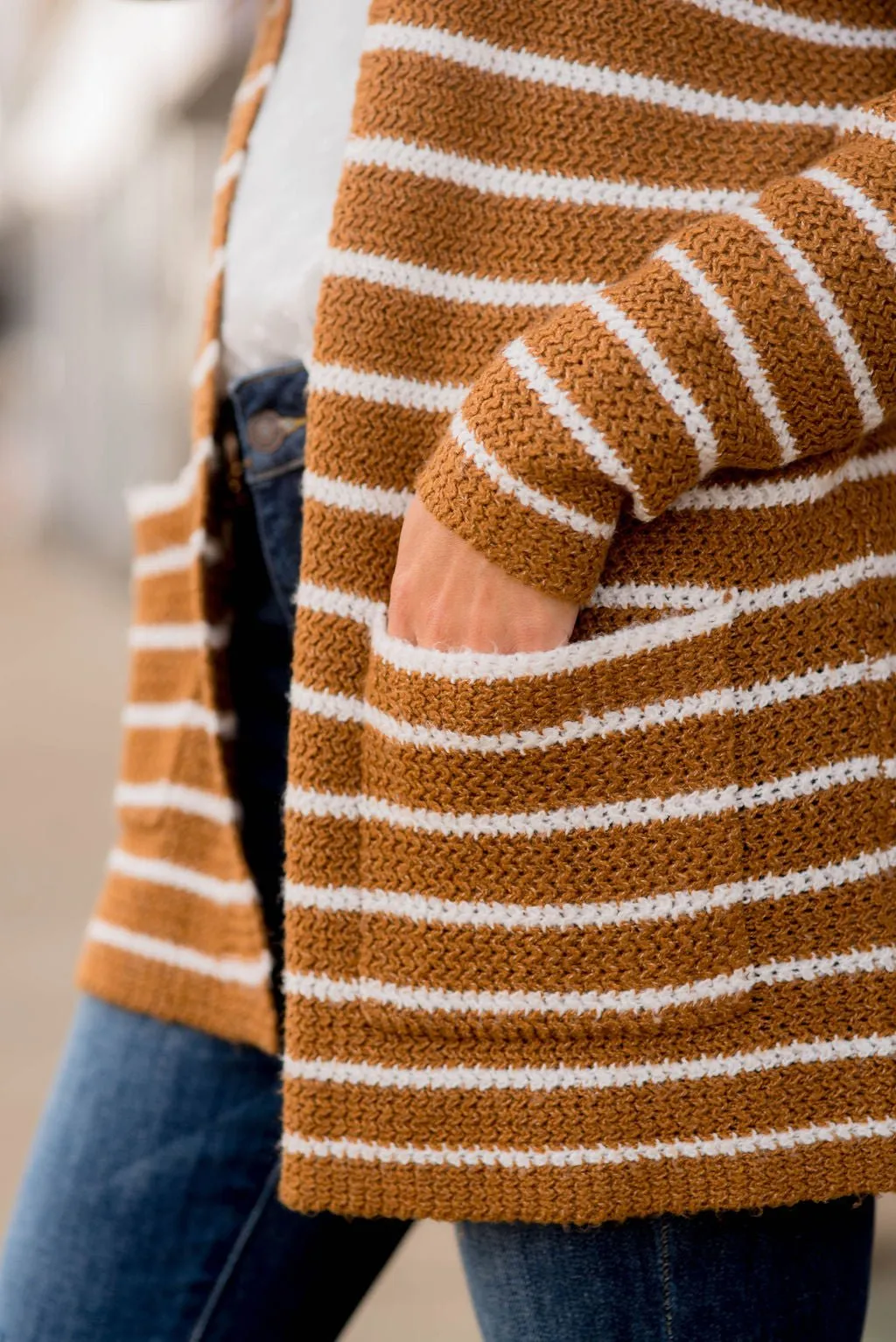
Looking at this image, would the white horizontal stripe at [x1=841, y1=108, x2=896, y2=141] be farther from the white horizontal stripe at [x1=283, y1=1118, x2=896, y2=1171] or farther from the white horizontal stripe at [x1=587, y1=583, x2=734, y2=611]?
the white horizontal stripe at [x1=283, y1=1118, x2=896, y2=1171]

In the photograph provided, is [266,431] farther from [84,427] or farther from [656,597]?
[84,427]

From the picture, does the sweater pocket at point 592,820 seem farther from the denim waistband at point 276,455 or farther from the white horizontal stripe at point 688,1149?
the denim waistband at point 276,455

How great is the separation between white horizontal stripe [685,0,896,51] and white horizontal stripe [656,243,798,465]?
18 cm

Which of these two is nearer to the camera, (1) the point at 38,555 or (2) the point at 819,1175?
(2) the point at 819,1175

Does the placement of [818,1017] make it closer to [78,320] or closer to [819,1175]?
[819,1175]

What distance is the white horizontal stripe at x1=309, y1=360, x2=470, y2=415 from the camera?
2.26 ft

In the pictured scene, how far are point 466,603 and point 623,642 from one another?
8 centimetres

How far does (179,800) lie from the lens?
0.91 m

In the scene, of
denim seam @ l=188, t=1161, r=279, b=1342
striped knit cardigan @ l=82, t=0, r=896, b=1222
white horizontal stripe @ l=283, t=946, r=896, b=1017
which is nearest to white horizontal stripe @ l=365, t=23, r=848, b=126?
striped knit cardigan @ l=82, t=0, r=896, b=1222

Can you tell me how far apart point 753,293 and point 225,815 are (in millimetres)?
478

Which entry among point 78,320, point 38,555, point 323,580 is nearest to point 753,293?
point 323,580

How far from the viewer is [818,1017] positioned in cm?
65

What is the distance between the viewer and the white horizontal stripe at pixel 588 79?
694 millimetres

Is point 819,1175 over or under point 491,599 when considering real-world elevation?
under
